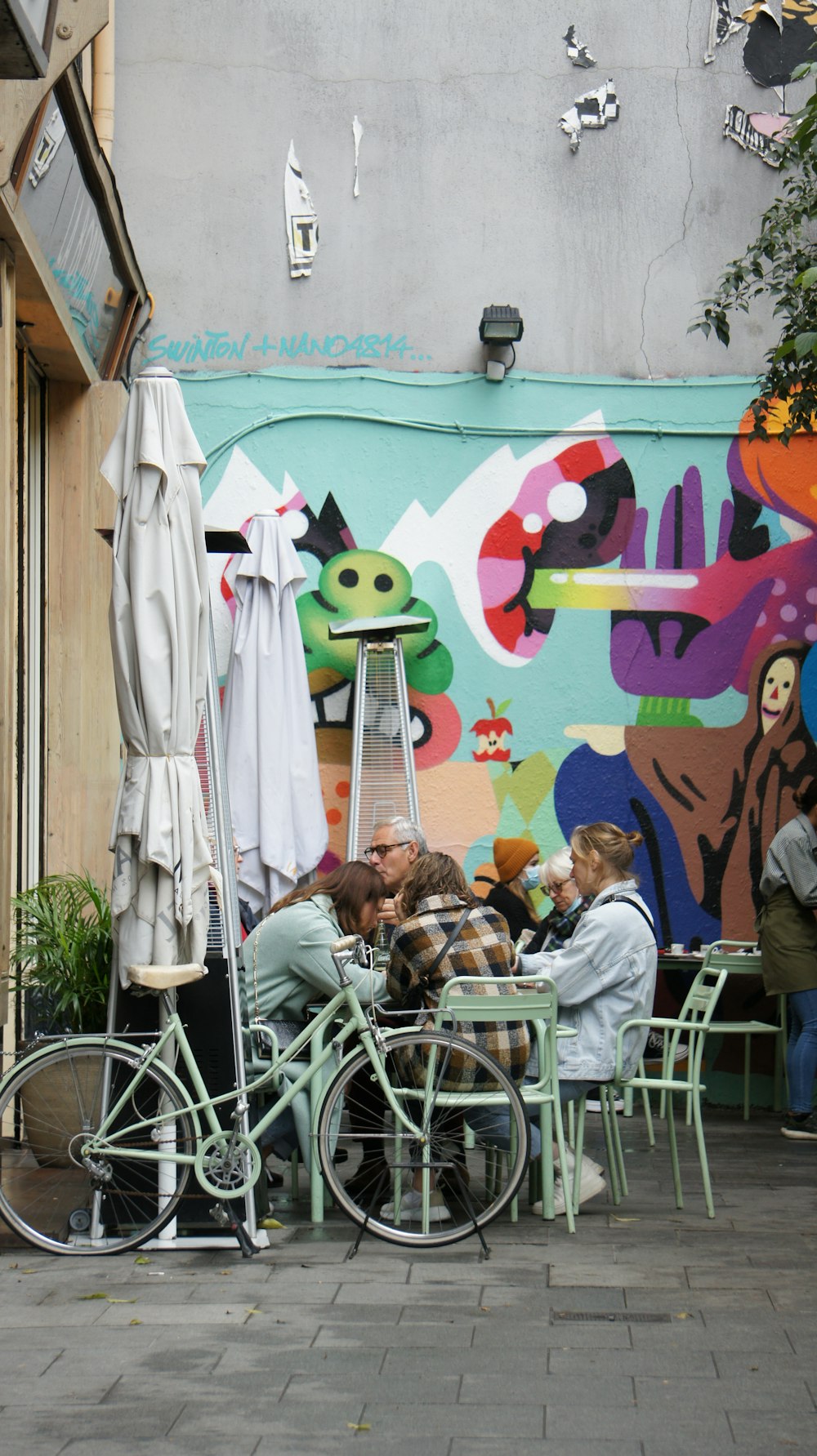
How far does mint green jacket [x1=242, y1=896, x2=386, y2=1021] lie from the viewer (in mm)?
5797

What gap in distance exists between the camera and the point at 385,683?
28.8ft

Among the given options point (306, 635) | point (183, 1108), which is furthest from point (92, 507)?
point (183, 1108)

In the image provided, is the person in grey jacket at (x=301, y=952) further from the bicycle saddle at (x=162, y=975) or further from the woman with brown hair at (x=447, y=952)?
the bicycle saddle at (x=162, y=975)

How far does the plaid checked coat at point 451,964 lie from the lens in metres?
5.64

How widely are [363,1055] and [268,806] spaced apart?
3.21 meters

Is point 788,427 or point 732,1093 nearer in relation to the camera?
point 788,427

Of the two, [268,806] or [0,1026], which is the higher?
[268,806]

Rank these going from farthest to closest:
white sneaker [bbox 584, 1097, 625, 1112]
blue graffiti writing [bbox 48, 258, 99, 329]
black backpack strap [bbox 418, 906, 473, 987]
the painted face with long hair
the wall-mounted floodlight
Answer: the painted face with long hair → the wall-mounted floodlight → white sneaker [bbox 584, 1097, 625, 1112] → blue graffiti writing [bbox 48, 258, 99, 329] → black backpack strap [bbox 418, 906, 473, 987]

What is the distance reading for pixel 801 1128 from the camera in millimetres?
8070

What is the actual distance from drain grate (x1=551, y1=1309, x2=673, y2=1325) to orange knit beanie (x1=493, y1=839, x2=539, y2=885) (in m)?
3.58

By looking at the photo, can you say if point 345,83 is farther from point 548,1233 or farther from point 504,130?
point 548,1233

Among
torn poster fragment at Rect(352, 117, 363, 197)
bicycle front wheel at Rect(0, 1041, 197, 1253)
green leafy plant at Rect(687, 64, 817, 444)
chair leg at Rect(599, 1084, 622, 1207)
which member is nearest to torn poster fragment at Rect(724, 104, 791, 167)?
green leafy plant at Rect(687, 64, 817, 444)

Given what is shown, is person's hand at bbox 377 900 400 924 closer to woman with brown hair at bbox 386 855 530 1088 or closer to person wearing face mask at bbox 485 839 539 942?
woman with brown hair at bbox 386 855 530 1088

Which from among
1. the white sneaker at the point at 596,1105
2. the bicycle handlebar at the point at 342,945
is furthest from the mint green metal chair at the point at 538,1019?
the white sneaker at the point at 596,1105
